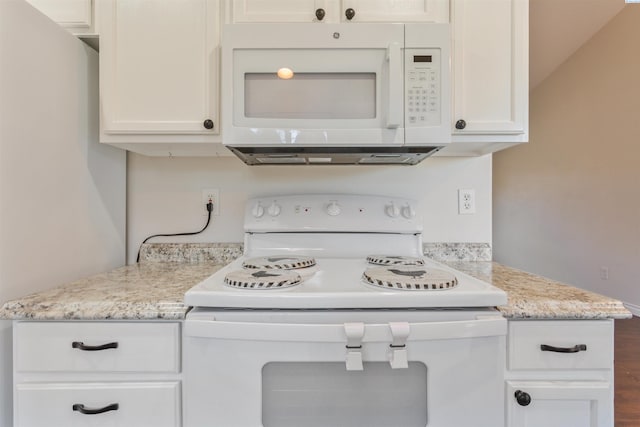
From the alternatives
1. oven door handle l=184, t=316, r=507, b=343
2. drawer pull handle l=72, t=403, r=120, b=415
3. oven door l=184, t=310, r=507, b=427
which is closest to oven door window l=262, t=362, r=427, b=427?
oven door l=184, t=310, r=507, b=427

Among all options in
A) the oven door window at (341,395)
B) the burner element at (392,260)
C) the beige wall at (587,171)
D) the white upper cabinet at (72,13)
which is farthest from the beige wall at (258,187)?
the beige wall at (587,171)

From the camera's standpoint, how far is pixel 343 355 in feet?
2.63

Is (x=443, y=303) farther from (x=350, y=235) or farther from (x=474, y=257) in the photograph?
(x=474, y=257)

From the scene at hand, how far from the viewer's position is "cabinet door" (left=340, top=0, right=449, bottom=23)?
1.14 metres

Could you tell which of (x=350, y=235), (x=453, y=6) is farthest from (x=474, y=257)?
(x=453, y=6)

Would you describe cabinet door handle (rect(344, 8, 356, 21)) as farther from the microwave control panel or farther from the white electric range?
the white electric range

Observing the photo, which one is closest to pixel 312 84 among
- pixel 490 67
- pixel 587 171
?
pixel 490 67

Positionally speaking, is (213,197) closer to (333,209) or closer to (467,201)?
(333,209)

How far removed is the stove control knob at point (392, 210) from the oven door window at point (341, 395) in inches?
26.8

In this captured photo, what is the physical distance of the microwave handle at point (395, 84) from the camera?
40.7 inches

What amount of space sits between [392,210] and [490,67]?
0.65 m

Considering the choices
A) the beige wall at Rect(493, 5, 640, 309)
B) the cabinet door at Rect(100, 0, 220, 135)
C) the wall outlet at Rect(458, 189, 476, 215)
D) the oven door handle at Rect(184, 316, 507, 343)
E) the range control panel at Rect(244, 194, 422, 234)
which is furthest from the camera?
the beige wall at Rect(493, 5, 640, 309)

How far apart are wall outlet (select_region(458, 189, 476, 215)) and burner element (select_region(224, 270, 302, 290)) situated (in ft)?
3.10

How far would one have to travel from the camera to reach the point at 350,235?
1.38m
